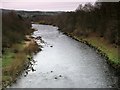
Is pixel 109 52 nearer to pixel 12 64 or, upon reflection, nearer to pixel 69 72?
pixel 69 72

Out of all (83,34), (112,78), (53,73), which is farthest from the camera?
(83,34)

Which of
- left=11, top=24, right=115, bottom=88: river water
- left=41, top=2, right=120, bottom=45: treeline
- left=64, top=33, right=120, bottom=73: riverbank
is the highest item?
left=41, top=2, right=120, bottom=45: treeline

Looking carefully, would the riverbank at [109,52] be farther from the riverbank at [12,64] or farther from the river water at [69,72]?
the riverbank at [12,64]

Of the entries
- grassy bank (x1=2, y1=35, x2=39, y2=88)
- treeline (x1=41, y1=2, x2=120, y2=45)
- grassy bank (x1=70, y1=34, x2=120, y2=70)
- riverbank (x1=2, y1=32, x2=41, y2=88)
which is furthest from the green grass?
grassy bank (x1=2, y1=35, x2=39, y2=88)

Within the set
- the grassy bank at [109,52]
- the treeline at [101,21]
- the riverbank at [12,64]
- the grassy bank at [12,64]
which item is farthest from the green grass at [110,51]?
the grassy bank at [12,64]

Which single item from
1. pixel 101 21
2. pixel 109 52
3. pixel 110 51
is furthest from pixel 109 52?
pixel 101 21

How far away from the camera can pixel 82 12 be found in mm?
86125

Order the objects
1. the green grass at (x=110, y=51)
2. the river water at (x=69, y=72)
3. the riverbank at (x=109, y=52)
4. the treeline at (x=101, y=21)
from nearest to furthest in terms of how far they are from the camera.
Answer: the river water at (x=69, y=72), the riverbank at (x=109, y=52), the green grass at (x=110, y=51), the treeline at (x=101, y=21)

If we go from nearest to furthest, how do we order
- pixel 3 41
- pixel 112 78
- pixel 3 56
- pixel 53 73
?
pixel 112 78
pixel 53 73
pixel 3 56
pixel 3 41

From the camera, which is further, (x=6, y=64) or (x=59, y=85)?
(x=6, y=64)

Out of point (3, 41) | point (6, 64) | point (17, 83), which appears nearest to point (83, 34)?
point (3, 41)

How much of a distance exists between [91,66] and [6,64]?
9.87 metres

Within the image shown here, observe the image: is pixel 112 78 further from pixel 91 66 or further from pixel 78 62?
pixel 78 62

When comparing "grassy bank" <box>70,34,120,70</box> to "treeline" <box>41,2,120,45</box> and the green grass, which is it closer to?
the green grass
